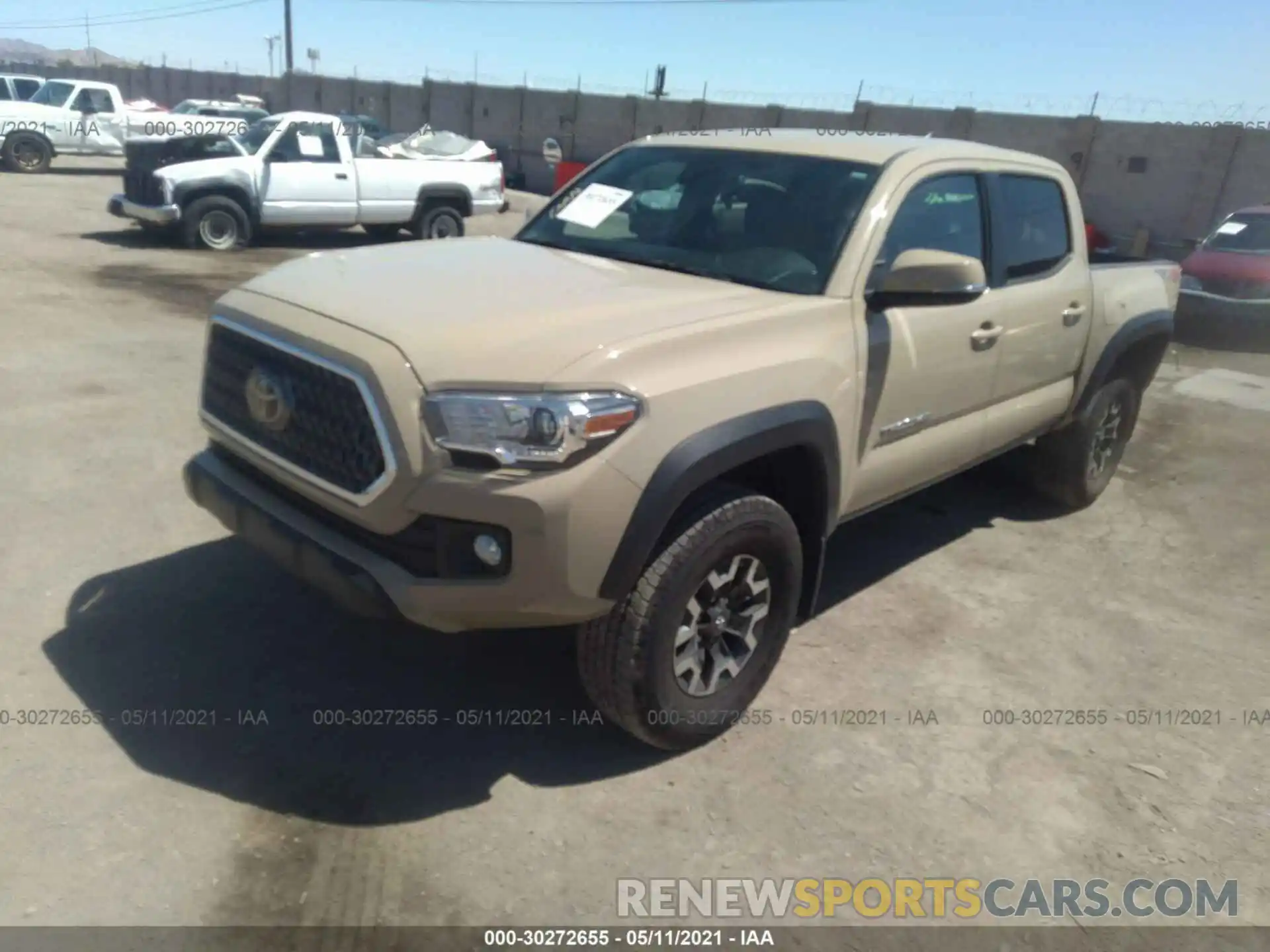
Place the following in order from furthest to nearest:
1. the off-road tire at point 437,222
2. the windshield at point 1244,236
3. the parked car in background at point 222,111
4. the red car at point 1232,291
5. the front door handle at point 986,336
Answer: the parked car in background at point 222,111 → the off-road tire at point 437,222 → the windshield at point 1244,236 → the red car at point 1232,291 → the front door handle at point 986,336

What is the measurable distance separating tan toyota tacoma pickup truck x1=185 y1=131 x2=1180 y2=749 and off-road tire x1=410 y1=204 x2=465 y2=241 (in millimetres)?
10295

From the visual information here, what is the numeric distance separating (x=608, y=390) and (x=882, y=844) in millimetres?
1584

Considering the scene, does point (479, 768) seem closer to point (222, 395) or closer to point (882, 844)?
point (882, 844)

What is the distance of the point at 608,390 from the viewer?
2.68 metres

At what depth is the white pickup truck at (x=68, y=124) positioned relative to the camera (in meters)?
20.5

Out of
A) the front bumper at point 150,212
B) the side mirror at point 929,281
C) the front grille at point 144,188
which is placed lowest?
the front bumper at point 150,212

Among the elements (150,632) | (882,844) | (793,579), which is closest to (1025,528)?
(793,579)

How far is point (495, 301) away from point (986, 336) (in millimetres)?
2146

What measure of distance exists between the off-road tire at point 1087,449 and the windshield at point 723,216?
2.38 meters

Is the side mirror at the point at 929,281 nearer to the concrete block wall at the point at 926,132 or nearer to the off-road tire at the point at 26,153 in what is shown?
the concrete block wall at the point at 926,132

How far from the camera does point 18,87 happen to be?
70.4 ft

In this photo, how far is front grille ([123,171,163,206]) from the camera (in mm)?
12406

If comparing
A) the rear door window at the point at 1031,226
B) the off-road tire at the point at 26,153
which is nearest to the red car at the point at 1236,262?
the rear door window at the point at 1031,226

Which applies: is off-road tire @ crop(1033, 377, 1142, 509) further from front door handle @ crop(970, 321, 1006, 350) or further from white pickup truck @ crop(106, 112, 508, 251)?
white pickup truck @ crop(106, 112, 508, 251)
